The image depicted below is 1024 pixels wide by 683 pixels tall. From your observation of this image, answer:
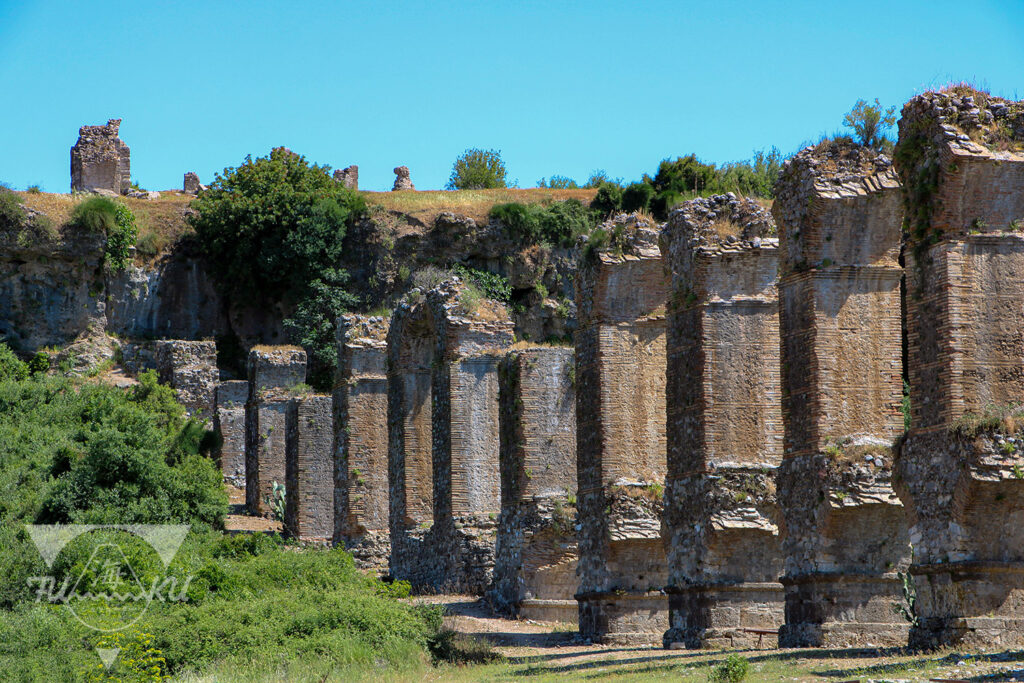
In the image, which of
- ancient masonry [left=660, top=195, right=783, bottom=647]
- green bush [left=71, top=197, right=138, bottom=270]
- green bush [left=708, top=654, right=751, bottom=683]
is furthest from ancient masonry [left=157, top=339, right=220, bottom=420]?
green bush [left=708, top=654, right=751, bottom=683]

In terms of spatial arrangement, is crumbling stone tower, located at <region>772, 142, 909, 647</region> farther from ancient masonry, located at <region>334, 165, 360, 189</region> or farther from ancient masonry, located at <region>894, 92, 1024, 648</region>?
ancient masonry, located at <region>334, 165, 360, 189</region>

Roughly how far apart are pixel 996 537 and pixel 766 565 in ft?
13.4

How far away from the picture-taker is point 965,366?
11828mm

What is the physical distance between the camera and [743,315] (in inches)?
628

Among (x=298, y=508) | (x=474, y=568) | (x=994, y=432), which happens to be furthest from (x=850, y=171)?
(x=298, y=508)

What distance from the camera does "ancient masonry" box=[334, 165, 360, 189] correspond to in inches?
1873

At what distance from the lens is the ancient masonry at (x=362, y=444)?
27.1 m

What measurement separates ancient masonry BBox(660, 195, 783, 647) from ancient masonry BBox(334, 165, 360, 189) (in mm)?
31920

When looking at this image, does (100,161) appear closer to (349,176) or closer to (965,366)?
(349,176)

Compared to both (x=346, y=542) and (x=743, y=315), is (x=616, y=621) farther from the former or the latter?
(x=346, y=542)

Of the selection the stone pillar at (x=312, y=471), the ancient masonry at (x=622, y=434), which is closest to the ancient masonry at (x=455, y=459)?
the stone pillar at (x=312, y=471)

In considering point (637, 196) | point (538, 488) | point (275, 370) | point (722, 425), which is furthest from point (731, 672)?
point (637, 196)

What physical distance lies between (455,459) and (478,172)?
3221 cm

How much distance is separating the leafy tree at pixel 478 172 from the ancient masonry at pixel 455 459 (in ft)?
95.3
